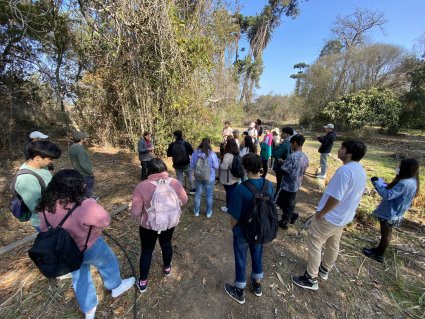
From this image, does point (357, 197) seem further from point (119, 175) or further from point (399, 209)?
point (119, 175)

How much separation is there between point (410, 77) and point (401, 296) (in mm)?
18310

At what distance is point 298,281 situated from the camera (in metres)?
2.87

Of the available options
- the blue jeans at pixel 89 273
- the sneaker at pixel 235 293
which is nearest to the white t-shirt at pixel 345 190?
the sneaker at pixel 235 293

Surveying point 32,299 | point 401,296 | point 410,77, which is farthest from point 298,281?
point 410,77

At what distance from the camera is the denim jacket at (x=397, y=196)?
2830 millimetres

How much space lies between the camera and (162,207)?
2.29 meters

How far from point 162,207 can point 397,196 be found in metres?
3.08

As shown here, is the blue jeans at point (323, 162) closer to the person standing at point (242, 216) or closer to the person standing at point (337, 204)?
the person standing at point (337, 204)

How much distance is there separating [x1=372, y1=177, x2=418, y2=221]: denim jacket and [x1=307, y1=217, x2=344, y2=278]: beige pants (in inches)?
34.6

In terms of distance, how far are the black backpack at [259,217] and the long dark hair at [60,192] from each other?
64.0 inches

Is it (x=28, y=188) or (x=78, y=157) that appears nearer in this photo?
(x=28, y=188)

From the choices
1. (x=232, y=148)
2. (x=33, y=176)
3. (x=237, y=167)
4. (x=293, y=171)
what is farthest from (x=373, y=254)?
(x=33, y=176)

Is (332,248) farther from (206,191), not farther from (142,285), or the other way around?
(142,285)

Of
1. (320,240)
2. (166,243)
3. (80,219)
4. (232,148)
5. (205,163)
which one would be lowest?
(166,243)
